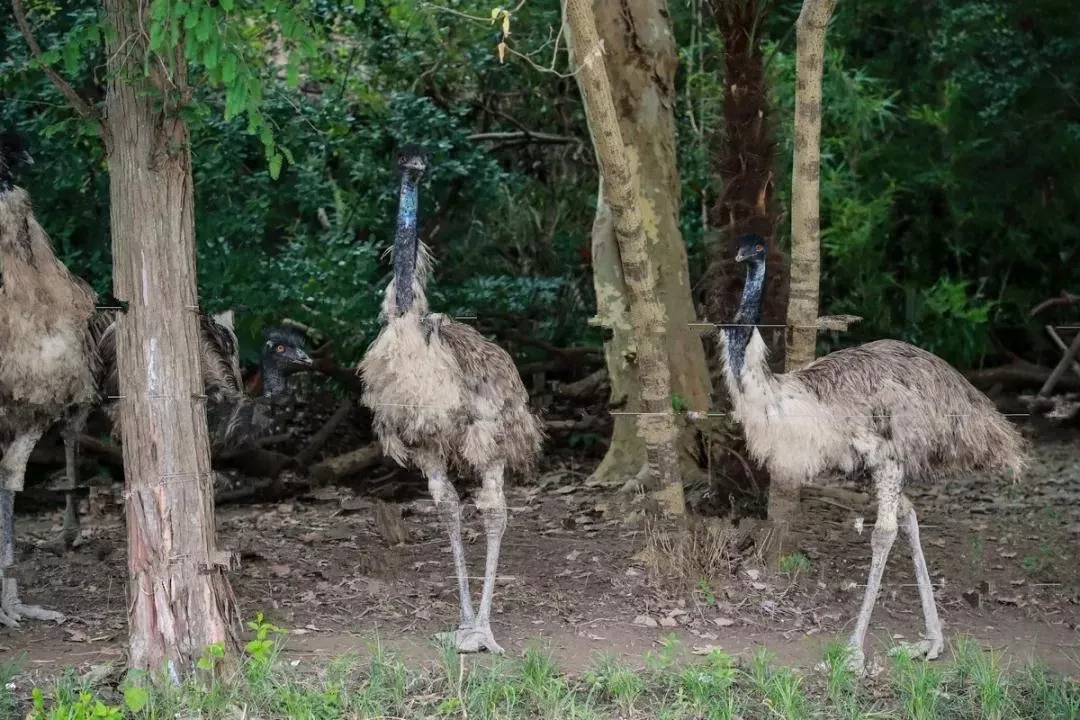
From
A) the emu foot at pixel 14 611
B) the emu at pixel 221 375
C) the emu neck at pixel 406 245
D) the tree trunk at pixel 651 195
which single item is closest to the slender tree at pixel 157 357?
the emu neck at pixel 406 245

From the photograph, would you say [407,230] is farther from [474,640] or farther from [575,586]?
[575,586]

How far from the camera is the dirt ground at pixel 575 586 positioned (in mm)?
6246

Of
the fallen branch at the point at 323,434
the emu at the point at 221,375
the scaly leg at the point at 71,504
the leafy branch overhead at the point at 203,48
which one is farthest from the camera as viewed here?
the fallen branch at the point at 323,434

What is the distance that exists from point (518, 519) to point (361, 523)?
36.8 inches

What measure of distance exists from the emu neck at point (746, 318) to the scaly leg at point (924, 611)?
3.17ft

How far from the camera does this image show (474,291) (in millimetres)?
9305

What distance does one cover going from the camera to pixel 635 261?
6.76 meters

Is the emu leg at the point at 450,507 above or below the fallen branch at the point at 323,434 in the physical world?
below

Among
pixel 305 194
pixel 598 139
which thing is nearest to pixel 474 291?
pixel 305 194

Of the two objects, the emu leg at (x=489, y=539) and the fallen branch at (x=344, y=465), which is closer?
the emu leg at (x=489, y=539)

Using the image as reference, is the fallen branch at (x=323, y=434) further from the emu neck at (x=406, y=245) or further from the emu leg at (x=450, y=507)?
the emu neck at (x=406, y=245)

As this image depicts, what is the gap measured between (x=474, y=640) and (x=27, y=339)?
253 centimetres

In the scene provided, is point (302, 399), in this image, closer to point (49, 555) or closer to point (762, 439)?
point (49, 555)

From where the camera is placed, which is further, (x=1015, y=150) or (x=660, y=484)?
(x=1015, y=150)
